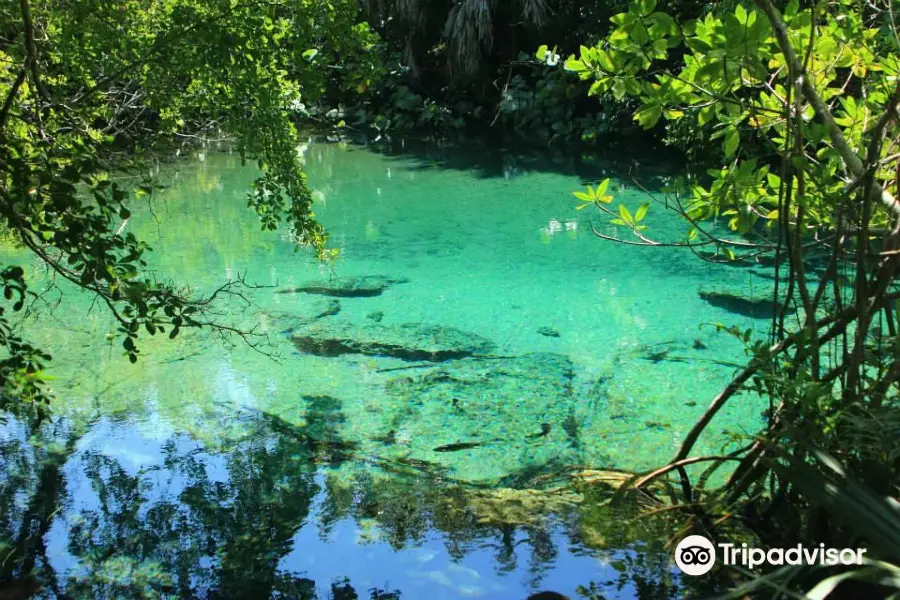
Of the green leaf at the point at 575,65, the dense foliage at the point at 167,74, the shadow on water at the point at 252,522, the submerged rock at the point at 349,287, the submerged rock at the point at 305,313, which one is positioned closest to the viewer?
the green leaf at the point at 575,65

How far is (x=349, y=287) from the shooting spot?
19.2 ft

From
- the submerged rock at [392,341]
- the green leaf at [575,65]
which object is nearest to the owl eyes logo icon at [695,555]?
the green leaf at [575,65]

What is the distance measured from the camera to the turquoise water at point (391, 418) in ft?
9.00

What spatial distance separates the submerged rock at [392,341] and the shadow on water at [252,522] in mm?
1016

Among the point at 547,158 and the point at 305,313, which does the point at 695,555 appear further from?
the point at 547,158

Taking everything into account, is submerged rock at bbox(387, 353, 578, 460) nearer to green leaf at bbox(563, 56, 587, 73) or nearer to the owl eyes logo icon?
the owl eyes logo icon

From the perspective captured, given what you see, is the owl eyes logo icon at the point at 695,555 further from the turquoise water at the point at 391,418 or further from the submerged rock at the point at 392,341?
the submerged rock at the point at 392,341

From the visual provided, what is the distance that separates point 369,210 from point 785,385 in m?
6.61

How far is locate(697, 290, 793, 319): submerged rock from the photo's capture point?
5.12 meters

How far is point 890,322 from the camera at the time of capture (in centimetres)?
215

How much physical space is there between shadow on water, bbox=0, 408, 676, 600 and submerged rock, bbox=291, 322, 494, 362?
1016mm

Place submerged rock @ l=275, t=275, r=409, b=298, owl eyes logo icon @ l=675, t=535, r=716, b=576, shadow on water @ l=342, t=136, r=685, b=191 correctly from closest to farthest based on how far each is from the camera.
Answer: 1. owl eyes logo icon @ l=675, t=535, r=716, b=576
2. submerged rock @ l=275, t=275, r=409, b=298
3. shadow on water @ l=342, t=136, r=685, b=191

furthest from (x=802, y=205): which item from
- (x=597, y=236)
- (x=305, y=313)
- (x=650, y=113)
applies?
(x=305, y=313)

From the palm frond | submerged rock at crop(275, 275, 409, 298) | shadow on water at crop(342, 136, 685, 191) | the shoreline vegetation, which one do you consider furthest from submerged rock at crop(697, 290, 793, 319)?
the palm frond
